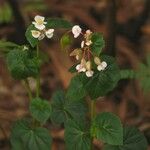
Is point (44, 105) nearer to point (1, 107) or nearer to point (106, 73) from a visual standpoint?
point (106, 73)

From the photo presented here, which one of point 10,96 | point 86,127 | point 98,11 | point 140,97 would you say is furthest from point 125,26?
point 86,127

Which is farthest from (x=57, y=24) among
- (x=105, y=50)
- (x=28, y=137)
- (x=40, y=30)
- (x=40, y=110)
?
(x=105, y=50)

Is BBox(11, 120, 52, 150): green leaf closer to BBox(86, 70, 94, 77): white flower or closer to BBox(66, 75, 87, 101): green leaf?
BBox(66, 75, 87, 101): green leaf

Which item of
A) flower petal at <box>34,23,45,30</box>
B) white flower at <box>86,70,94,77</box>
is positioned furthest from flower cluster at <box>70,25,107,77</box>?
flower petal at <box>34,23,45,30</box>

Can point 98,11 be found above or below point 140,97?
above

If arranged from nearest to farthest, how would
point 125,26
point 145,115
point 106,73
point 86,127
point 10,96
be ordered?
point 106,73, point 86,127, point 145,115, point 10,96, point 125,26

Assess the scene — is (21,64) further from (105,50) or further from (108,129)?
(105,50)

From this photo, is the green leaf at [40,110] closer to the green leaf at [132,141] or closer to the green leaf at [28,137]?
the green leaf at [28,137]

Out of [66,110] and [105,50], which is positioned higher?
[105,50]
